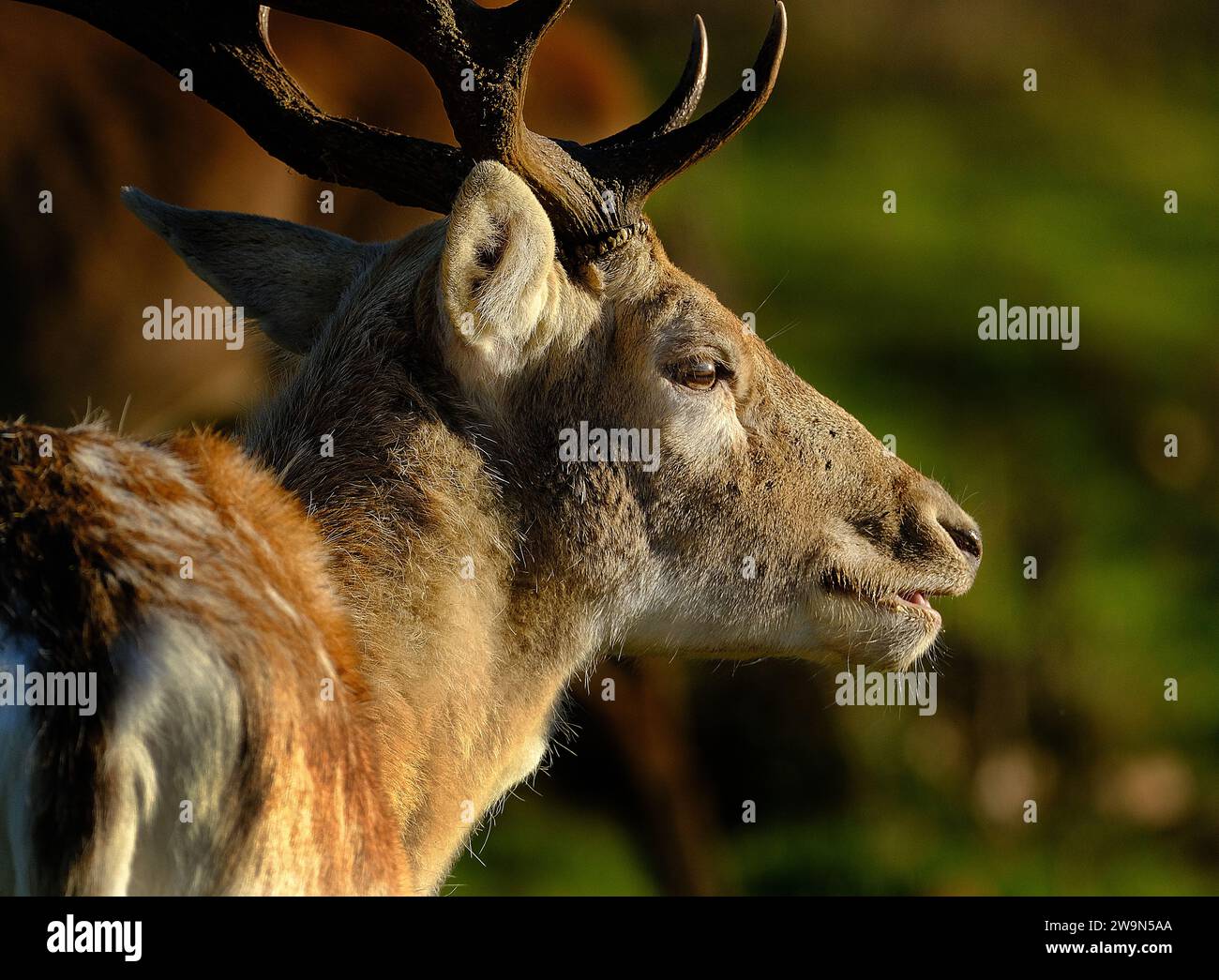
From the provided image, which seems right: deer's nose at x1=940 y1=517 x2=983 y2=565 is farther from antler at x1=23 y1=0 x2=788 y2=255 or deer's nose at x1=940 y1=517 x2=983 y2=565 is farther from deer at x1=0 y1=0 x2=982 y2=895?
antler at x1=23 y1=0 x2=788 y2=255

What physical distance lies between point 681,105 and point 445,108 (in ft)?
2.60

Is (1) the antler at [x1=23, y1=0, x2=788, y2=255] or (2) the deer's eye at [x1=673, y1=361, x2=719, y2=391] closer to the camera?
(1) the antler at [x1=23, y1=0, x2=788, y2=255]

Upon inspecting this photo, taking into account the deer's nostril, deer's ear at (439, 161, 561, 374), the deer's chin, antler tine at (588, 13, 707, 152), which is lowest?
the deer's chin

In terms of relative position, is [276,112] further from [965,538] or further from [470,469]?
[965,538]

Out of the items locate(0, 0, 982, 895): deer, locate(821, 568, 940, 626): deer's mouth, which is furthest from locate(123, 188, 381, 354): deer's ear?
locate(821, 568, 940, 626): deer's mouth

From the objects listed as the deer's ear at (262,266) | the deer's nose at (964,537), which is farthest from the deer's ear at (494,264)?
the deer's nose at (964,537)

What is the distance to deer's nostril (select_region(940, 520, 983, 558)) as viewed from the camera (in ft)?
15.5

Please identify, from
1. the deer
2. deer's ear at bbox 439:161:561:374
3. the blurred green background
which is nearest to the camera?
the deer

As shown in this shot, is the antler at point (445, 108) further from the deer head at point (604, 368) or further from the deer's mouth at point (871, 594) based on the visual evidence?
the deer's mouth at point (871, 594)

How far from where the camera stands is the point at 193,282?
332 inches

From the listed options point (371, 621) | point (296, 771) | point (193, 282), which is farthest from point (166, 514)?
point (193, 282)

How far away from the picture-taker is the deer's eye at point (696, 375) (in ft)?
14.3

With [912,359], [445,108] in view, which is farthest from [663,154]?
[912,359]

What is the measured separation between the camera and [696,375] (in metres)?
4.36
